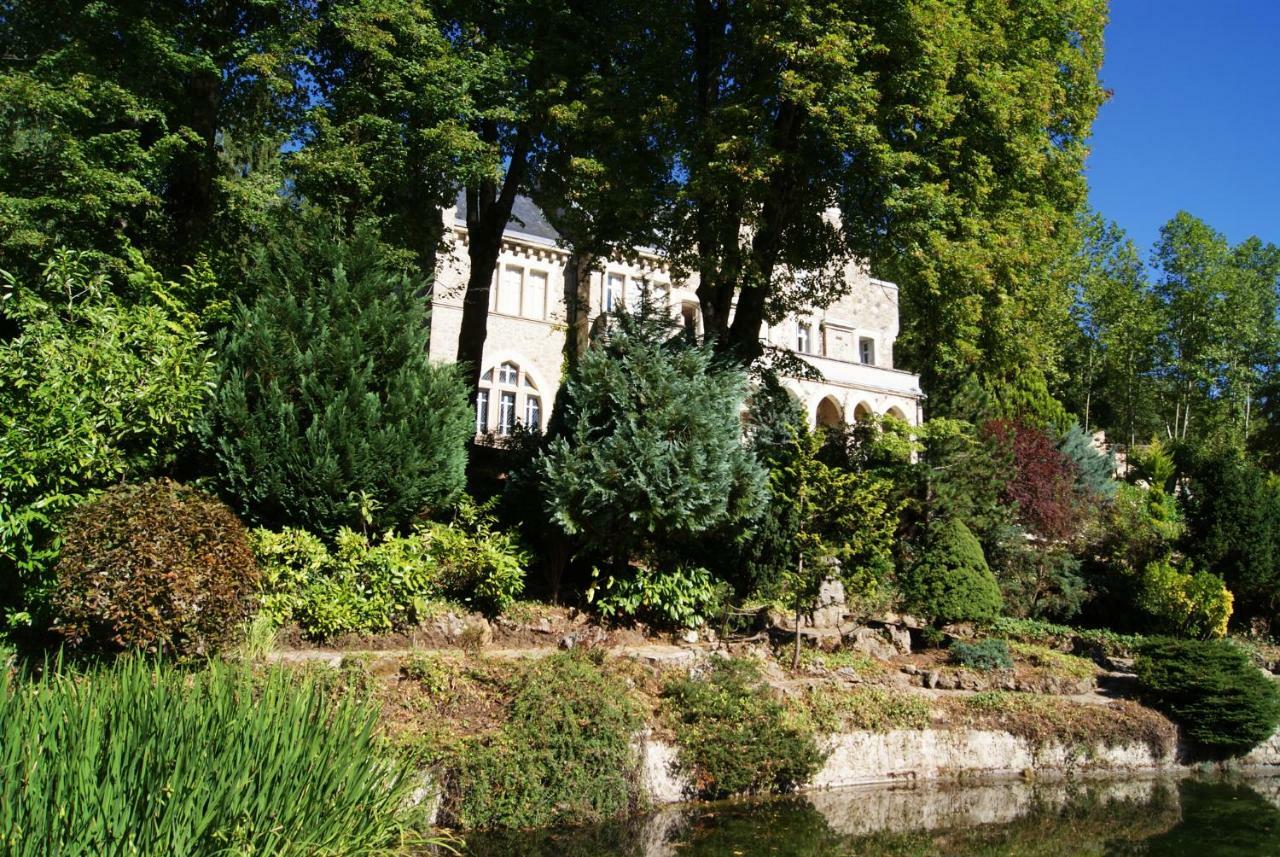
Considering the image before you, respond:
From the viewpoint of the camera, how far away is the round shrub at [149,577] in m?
8.43

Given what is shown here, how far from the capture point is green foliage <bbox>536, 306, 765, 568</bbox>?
12.2 meters

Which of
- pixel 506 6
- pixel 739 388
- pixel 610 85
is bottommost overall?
pixel 739 388

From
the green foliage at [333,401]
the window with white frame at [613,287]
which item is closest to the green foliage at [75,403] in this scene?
the green foliage at [333,401]

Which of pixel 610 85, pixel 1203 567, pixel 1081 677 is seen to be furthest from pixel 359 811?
pixel 1203 567

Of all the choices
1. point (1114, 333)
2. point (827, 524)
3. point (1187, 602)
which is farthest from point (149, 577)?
point (1114, 333)

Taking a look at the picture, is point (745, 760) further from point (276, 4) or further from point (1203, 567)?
point (1203, 567)

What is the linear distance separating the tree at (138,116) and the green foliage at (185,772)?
794cm

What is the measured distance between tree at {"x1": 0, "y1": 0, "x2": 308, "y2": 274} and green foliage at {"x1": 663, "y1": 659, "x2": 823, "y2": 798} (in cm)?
839

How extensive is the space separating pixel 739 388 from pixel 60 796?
10.3m

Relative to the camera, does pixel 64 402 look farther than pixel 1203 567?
No

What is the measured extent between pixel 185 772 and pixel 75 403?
610cm

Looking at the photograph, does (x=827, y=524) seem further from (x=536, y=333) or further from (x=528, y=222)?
(x=528, y=222)

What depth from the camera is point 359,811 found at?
589 centimetres

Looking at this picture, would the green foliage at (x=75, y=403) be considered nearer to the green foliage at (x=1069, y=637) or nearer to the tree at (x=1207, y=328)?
the green foliage at (x=1069, y=637)
